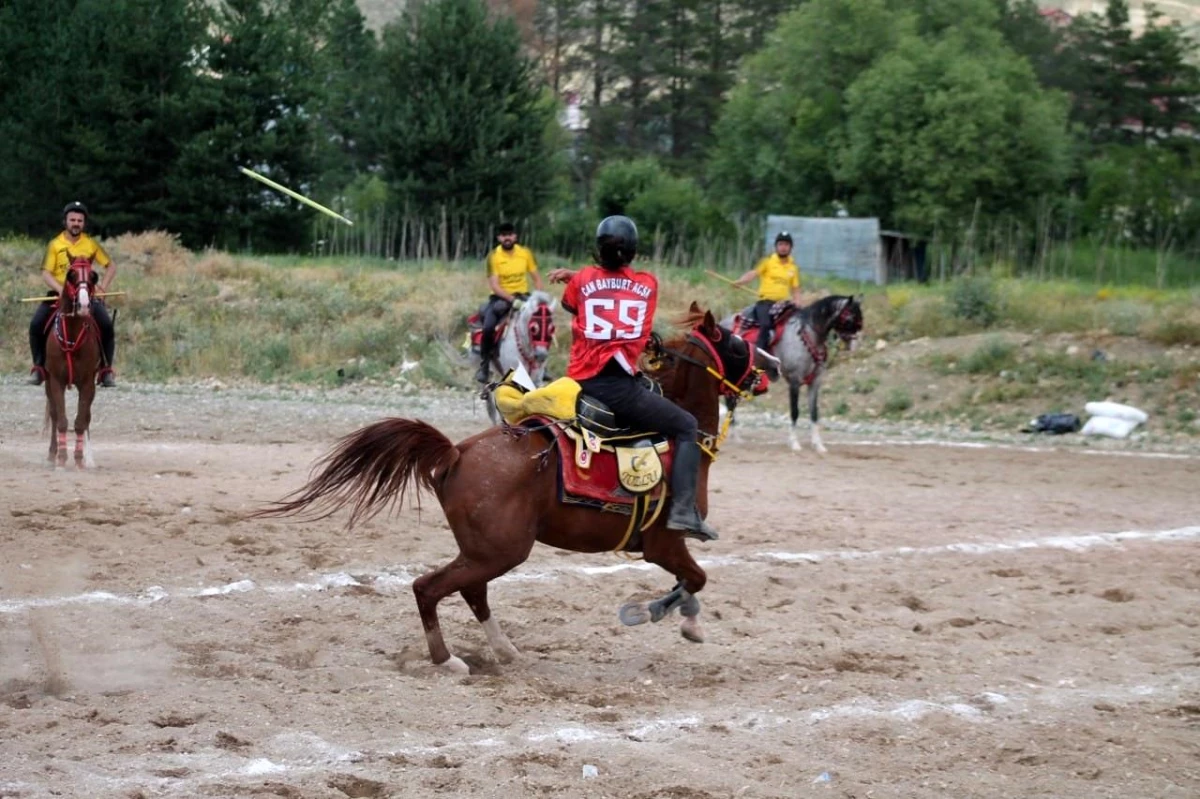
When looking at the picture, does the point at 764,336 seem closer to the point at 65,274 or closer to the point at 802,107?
the point at 65,274

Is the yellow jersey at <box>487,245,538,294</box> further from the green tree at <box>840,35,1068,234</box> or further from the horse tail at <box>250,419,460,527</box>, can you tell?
the green tree at <box>840,35,1068,234</box>

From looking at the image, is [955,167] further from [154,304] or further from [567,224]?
[154,304]

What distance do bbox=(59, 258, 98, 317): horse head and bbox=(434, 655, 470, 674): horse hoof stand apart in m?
8.22

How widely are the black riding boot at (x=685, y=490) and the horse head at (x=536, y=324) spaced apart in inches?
424

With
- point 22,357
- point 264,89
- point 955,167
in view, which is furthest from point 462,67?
point 22,357

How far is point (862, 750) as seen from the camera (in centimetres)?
702

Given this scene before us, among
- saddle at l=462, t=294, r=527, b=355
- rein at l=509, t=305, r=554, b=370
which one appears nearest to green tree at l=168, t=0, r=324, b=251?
saddle at l=462, t=294, r=527, b=355

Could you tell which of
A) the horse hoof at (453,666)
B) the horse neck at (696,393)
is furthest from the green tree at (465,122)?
the horse hoof at (453,666)

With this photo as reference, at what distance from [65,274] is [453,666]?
9014 mm

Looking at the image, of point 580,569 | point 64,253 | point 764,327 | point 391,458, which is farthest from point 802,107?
point 391,458

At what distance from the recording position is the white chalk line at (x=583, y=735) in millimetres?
6328

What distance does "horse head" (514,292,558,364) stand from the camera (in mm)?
19219

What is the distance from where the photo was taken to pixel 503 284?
66.1 feet

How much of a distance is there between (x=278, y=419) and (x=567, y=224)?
34.5m
